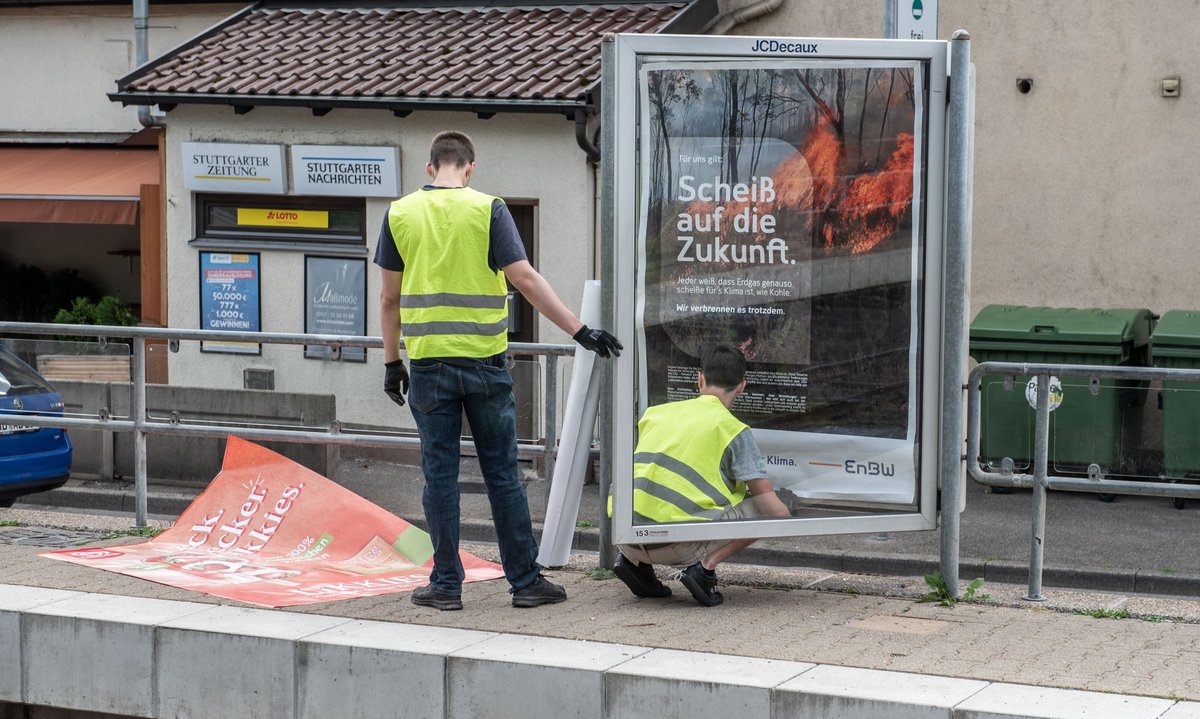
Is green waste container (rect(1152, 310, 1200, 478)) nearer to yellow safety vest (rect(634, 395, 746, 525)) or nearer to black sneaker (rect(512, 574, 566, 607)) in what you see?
yellow safety vest (rect(634, 395, 746, 525))

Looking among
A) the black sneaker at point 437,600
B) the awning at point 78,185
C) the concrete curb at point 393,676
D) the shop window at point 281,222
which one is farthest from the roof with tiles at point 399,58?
the concrete curb at point 393,676

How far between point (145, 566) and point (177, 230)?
29.9ft

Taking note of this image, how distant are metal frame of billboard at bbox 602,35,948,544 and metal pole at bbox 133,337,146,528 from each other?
2.86 metres

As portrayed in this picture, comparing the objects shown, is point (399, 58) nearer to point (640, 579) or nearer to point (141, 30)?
point (141, 30)

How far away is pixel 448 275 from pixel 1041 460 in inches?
97.9

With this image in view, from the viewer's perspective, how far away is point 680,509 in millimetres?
6246

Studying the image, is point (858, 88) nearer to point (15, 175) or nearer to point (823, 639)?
point (823, 639)

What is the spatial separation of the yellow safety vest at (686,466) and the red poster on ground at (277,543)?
3.29ft

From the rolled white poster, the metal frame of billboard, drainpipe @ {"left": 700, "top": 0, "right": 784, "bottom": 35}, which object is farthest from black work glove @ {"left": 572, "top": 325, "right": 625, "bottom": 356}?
drainpipe @ {"left": 700, "top": 0, "right": 784, "bottom": 35}

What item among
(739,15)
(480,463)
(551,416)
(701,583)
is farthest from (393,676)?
(739,15)

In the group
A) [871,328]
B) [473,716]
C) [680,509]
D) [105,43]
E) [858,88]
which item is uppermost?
[105,43]

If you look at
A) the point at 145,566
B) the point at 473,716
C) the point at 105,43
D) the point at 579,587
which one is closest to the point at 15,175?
the point at 105,43

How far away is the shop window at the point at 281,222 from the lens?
14.9 metres

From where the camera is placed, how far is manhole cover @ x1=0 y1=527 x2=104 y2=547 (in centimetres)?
767
